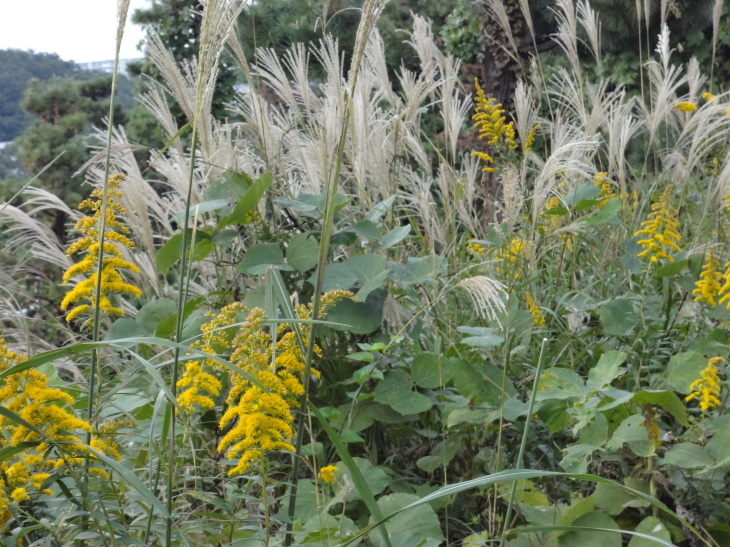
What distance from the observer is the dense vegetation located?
1.16 meters

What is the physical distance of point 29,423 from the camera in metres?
1.05

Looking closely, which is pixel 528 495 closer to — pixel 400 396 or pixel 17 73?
pixel 400 396

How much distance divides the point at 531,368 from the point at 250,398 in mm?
1143

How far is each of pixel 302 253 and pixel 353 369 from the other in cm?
35

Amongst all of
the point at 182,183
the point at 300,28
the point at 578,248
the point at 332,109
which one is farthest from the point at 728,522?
the point at 300,28

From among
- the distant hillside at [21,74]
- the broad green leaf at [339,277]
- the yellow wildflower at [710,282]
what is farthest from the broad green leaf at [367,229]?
the distant hillside at [21,74]

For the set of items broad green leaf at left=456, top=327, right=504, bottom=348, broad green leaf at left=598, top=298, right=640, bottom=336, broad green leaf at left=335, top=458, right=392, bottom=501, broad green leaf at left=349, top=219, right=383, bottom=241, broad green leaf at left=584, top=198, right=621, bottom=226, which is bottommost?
broad green leaf at left=335, top=458, right=392, bottom=501

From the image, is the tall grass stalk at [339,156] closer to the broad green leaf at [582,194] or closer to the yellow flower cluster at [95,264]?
the yellow flower cluster at [95,264]

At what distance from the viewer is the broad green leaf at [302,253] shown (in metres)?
1.97

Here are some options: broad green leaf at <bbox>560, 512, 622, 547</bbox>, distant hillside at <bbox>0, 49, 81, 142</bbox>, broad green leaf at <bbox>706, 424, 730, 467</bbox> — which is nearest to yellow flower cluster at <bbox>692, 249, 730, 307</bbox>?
broad green leaf at <bbox>706, 424, 730, 467</bbox>

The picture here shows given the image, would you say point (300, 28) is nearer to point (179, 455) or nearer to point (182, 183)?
point (182, 183)

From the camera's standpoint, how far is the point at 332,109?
235 centimetres

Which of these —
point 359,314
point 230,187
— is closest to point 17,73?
point 230,187

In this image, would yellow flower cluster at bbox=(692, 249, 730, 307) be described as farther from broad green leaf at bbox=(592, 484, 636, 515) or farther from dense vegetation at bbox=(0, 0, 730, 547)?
broad green leaf at bbox=(592, 484, 636, 515)
